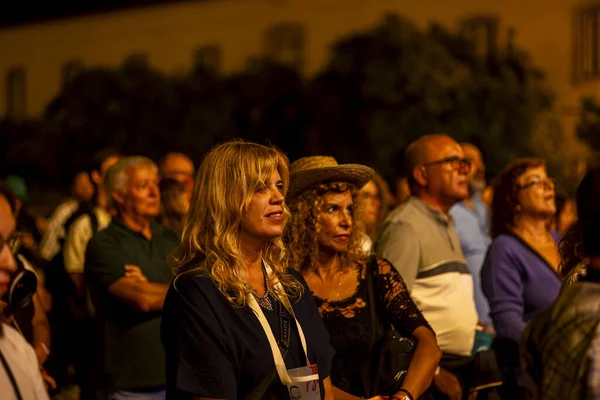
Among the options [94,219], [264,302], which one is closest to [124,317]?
[94,219]

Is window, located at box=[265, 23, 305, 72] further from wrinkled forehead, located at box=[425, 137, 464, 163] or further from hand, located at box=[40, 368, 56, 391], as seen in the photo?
hand, located at box=[40, 368, 56, 391]

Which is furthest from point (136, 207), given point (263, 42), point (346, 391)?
point (263, 42)

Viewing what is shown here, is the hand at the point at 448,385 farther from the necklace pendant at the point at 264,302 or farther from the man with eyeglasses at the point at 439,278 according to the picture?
the necklace pendant at the point at 264,302

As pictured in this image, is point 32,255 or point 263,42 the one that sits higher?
point 263,42

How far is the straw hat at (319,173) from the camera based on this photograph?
5695mm

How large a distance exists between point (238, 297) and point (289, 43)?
120 ft

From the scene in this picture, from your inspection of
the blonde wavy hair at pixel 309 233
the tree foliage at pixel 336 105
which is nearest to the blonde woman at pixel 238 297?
the blonde wavy hair at pixel 309 233

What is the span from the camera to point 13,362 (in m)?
3.44

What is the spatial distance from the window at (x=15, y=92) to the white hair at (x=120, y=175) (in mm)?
45028

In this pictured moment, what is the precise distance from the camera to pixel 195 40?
A: 43.9 metres

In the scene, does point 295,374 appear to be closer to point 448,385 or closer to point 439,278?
point 448,385

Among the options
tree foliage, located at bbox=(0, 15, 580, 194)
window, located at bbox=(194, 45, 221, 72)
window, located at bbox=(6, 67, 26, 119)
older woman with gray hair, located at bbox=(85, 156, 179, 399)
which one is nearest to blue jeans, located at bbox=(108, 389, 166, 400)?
older woman with gray hair, located at bbox=(85, 156, 179, 399)

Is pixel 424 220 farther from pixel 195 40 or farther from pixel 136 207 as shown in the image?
pixel 195 40

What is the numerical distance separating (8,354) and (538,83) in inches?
1008
